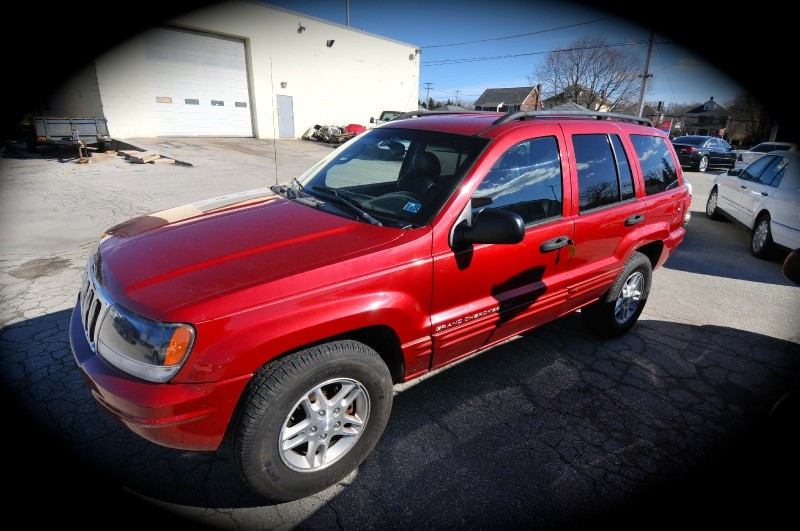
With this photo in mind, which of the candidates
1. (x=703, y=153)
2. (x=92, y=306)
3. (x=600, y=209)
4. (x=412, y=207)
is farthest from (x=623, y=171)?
(x=703, y=153)

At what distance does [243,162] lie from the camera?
48.5 feet

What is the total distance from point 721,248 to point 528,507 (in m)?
7.09

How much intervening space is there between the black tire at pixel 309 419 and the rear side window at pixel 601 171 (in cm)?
201

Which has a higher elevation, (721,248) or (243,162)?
(243,162)

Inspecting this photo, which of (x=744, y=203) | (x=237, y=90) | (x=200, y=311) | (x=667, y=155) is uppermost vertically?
(x=237, y=90)

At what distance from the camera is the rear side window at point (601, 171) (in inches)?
119

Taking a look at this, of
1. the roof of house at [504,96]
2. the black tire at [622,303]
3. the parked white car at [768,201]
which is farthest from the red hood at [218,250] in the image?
the roof of house at [504,96]

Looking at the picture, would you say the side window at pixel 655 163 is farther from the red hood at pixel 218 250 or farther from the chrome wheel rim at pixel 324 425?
the chrome wheel rim at pixel 324 425

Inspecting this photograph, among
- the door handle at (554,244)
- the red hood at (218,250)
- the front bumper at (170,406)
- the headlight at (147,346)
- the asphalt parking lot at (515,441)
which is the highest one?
the red hood at (218,250)

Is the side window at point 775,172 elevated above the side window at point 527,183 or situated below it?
below

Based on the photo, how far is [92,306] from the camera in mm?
2115

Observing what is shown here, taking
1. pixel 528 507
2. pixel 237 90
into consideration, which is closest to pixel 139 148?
pixel 237 90

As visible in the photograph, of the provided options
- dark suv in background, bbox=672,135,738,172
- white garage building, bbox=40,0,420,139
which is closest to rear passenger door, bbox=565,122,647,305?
white garage building, bbox=40,0,420,139

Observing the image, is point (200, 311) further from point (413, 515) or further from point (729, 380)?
point (729, 380)
